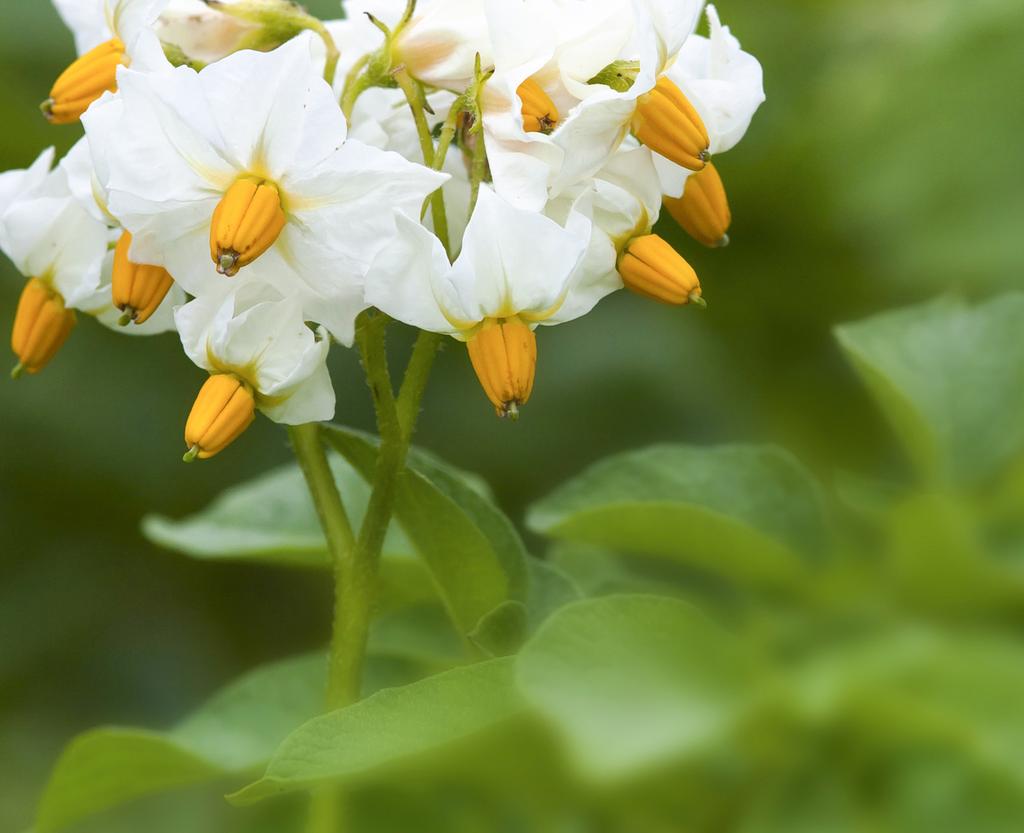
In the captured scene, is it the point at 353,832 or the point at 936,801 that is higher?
the point at 936,801

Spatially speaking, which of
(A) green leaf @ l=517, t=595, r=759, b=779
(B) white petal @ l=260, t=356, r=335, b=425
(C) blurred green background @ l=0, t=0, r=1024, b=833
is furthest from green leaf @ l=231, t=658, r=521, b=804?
(C) blurred green background @ l=0, t=0, r=1024, b=833

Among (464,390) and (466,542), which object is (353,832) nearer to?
(466,542)

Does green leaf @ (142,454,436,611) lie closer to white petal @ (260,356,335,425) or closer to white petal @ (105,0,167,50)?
white petal @ (260,356,335,425)

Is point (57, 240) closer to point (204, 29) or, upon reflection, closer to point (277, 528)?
point (204, 29)

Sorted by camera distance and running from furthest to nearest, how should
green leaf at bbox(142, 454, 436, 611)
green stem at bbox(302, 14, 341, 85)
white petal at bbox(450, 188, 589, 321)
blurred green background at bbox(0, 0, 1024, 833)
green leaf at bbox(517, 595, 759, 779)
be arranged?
1. blurred green background at bbox(0, 0, 1024, 833)
2. green leaf at bbox(142, 454, 436, 611)
3. green stem at bbox(302, 14, 341, 85)
4. white petal at bbox(450, 188, 589, 321)
5. green leaf at bbox(517, 595, 759, 779)

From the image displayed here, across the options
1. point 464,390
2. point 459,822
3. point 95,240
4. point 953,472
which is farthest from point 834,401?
point 95,240

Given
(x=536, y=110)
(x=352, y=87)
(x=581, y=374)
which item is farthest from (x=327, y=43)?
(x=581, y=374)

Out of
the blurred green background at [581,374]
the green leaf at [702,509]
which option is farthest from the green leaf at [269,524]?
the blurred green background at [581,374]
